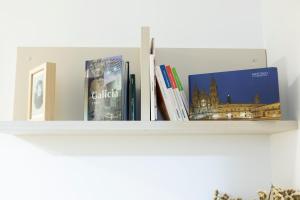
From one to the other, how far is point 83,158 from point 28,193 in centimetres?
26

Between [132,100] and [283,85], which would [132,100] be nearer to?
[132,100]

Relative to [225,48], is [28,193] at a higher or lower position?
lower

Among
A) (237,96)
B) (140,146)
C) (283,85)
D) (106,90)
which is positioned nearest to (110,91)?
(106,90)

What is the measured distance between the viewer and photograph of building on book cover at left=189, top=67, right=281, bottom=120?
3.82ft

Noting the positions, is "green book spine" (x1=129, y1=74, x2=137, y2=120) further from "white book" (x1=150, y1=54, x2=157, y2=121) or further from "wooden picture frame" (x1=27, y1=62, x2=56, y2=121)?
"wooden picture frame" (x1=27, y1=62, x2=56, y2=121)

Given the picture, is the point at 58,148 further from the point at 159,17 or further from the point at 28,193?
the point at 159,17

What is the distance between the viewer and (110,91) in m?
1.25

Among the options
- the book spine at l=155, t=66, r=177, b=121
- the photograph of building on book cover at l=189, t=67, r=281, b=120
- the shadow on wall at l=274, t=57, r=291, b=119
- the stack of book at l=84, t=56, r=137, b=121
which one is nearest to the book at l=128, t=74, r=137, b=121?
the stack of book at l=84, t=56, r=137, b=121

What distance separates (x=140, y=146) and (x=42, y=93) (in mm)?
441

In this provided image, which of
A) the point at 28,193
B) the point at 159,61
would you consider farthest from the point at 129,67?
the point at 28,193

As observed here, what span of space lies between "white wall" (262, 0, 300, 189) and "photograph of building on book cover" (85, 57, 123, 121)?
60 centimetres

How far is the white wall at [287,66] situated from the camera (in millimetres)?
1153

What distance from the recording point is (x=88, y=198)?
1375 mm

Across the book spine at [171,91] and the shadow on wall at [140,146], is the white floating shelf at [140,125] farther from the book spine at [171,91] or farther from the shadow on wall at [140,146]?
the shadow on wall at [140,146]
